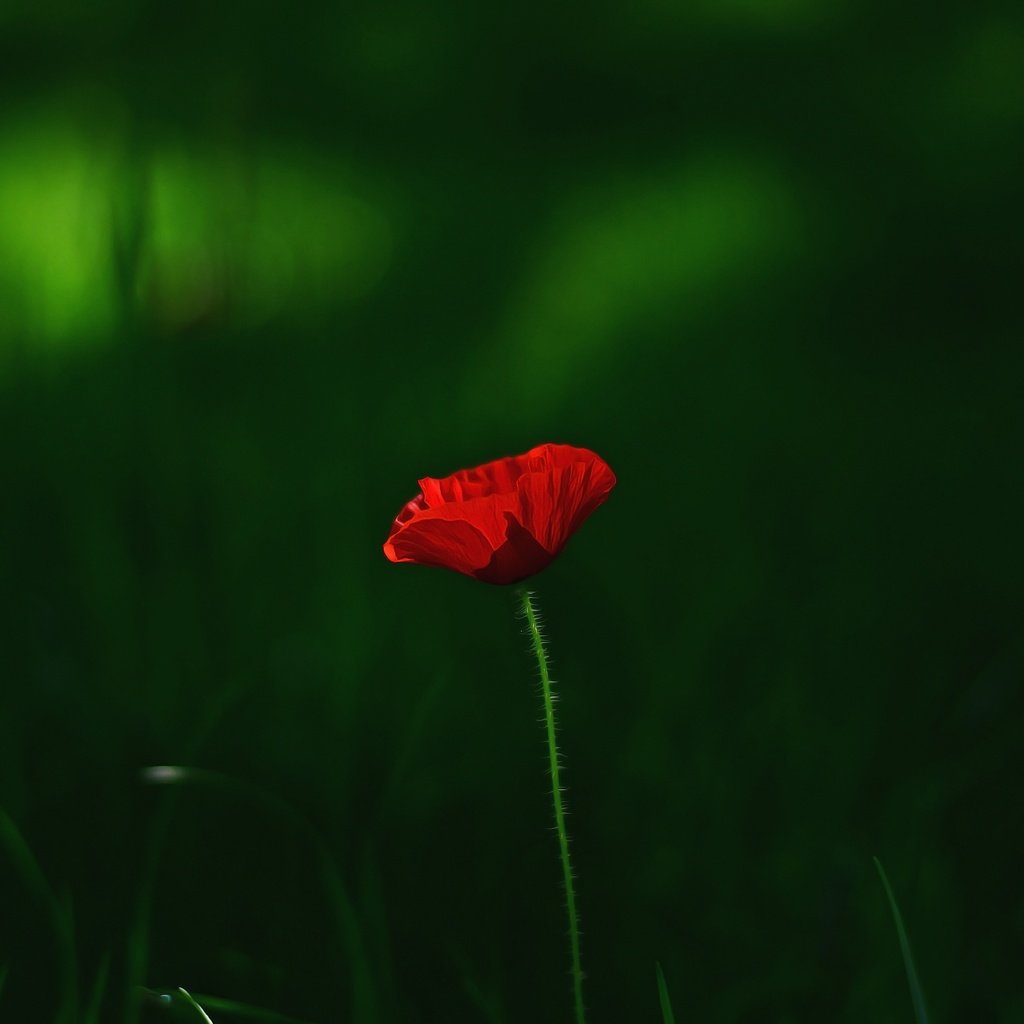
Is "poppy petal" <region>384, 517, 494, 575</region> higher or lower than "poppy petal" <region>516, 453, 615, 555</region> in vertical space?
lower

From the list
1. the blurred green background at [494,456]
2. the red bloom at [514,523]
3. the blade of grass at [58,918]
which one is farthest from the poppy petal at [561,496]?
the blade of grass at [58,918]

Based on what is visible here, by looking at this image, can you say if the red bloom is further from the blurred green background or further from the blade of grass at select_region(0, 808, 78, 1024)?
the blade of grass at select_region(0, 808, 78, 1024)

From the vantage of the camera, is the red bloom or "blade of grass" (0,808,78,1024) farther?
"blade of grass" (0,808,78,1024)

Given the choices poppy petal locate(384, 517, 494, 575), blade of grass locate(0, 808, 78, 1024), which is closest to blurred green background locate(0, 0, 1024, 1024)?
blade of grass locate(0, 808, 78, 1024)

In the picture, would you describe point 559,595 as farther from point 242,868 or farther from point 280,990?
point 280,990

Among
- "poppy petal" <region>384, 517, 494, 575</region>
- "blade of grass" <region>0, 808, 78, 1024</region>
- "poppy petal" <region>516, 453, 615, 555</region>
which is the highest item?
"poppy petal" <region>516, 453, 615, 555</region>

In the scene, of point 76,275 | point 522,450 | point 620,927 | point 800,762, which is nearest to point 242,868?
point 620,927
